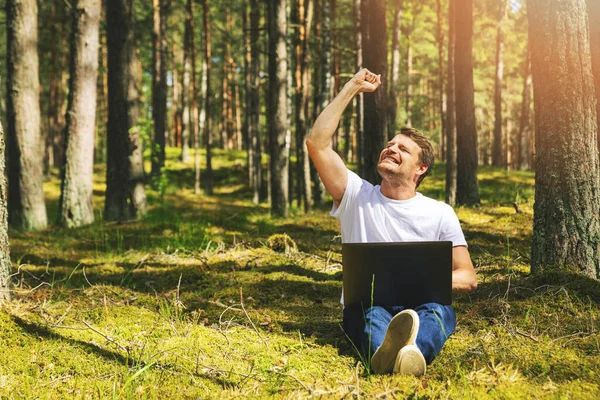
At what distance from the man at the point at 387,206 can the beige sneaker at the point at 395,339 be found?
0.21 metres

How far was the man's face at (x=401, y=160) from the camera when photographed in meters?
3.97

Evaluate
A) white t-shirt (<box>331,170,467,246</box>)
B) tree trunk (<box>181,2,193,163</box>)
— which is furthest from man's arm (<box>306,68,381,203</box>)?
tree trunk (<box>181,2,193,163</box>)

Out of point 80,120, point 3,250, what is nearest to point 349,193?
point 3,250

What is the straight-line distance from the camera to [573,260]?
473 centimetres

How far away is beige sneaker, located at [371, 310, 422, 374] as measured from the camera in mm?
3309

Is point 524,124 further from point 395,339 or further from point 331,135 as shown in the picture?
point 395,339

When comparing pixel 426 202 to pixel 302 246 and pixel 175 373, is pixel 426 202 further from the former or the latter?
pixel 302 246

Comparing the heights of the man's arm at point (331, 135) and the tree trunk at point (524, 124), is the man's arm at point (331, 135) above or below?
below

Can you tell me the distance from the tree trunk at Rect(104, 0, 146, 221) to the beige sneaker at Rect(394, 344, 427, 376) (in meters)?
9.48

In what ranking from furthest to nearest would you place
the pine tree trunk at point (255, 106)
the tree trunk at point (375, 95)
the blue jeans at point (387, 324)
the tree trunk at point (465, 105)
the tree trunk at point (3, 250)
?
1. the pine tree trunk at point (255, 106)
2. the tree trunk at point (465, 105)
3. the tree trunk at point (375, 95)
4. the tree trunk at point (3, 250)
5. the blue jeans at point (387, 324)

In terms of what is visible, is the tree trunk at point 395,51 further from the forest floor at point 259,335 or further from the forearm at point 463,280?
the forearm at point 463,280

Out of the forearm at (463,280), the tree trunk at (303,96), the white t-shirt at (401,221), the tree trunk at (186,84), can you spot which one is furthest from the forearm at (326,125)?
the tree trunk at (186,84)

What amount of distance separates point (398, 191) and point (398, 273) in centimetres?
67

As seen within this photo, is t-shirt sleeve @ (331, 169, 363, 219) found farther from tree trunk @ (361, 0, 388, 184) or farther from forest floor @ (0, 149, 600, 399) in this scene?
tree trunk @ (361, 0, 388, 184)
